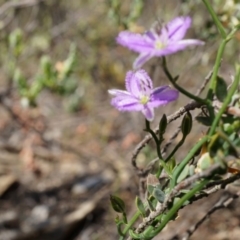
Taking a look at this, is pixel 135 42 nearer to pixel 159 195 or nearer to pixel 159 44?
pixel 159 44

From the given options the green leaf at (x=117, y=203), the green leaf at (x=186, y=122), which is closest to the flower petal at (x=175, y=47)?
the green leaf at (x=186, y=122)

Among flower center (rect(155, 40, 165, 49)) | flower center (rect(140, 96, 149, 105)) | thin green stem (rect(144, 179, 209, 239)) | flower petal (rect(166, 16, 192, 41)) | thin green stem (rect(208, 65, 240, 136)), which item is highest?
flower petal (rect(166, 16, 192, 41))

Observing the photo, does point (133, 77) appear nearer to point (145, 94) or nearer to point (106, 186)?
point (145, 94)

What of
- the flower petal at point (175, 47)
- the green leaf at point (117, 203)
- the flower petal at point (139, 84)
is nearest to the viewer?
the flower petal at point (175, 47)

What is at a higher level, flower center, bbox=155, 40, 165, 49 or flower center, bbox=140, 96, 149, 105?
flower center, bbox=155, 40, 165, 49

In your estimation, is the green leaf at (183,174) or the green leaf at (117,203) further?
the green leaf at (117,203)

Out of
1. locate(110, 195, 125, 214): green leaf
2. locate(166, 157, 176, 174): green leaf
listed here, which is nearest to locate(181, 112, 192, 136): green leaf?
locate(166, 157, 176, 174): green leaf

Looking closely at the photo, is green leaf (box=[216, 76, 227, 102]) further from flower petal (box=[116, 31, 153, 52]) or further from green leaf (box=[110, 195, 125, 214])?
green leaf (box=[110, 195, 125, 214])

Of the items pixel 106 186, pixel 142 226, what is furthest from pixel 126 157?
pixel 142 226

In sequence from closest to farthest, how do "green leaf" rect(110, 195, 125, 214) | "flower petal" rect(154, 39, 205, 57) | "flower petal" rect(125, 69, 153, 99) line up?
1. "flower petal" rect(154, 39, 205, 57)
2. "flower petal" rect(125, 69, 153, 99)
3. "green leaf" rect(110, 195, 125, 214)

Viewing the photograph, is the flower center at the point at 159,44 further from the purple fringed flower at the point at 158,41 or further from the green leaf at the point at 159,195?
the green leaf at the point at 159,195
